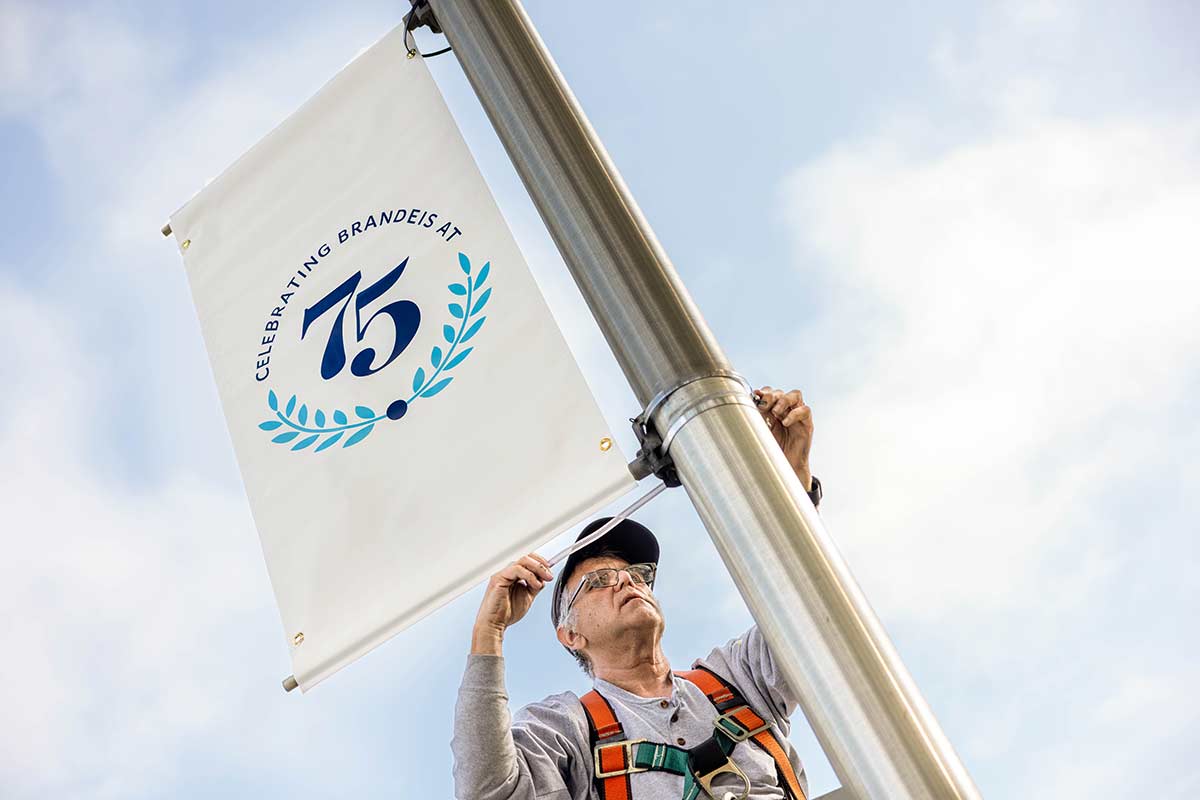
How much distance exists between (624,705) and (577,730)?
0.28 m

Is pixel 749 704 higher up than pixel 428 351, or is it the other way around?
pixel 428 351

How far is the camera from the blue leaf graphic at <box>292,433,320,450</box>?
3.49 m

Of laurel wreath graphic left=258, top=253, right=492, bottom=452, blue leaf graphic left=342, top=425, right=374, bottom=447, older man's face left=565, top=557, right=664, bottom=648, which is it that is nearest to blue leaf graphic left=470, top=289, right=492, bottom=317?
laurel wreath graphic left=258, top=253, right=492, bottom=452

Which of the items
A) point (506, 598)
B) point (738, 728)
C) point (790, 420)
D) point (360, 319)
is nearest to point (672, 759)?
point (738, 728)

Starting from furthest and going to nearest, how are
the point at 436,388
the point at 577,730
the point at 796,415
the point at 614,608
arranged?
the point at 614,608
the point at 577,730
the point at 796,415
the point at 436,388

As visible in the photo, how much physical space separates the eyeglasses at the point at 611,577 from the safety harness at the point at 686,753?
2.25 ft

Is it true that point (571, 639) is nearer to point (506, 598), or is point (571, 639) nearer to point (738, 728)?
point (738, 728)

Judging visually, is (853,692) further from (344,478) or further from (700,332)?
(344,478)

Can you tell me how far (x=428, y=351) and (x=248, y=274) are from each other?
0.93 meters

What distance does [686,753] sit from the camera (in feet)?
13.0

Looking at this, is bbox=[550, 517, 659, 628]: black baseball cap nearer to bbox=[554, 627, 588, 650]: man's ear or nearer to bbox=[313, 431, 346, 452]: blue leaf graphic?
bbox=[554, 627, 588, 650]: man's ear

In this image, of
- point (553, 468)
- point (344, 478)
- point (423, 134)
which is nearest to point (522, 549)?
point (553, 468)

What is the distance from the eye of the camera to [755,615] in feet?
7.04

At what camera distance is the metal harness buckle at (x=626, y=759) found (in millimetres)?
3988
